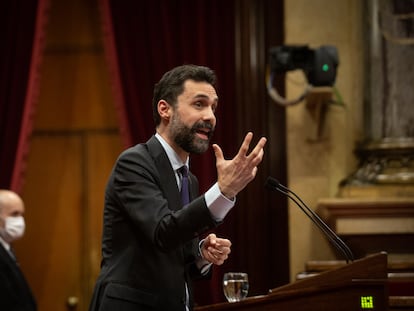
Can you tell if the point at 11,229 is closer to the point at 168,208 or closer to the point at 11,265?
the point at 11,265

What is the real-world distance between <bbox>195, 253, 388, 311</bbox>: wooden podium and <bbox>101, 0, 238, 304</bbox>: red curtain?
3.08 meters

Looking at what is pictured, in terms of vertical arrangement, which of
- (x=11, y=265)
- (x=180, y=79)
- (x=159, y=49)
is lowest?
(x=11, y=265)

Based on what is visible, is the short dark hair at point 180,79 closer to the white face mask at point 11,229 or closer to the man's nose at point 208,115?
the man's nose at point 208,115

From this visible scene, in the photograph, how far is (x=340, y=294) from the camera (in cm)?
227

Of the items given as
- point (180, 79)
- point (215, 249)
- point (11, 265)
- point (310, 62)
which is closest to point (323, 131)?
point (310, 62)

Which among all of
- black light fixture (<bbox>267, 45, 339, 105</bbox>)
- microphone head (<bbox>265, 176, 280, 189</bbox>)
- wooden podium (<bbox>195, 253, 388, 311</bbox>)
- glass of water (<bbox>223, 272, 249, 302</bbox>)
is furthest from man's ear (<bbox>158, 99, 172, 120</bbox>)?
black light fixture (<bbox>267, 45, 339, 105</bbox>)

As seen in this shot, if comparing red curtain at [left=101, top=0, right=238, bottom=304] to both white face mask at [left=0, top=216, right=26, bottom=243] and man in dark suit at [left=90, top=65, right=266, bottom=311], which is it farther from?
man in dark suit at [left=90, top=65, right=266, bottom=311]

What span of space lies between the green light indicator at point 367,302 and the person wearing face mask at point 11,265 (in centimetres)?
272

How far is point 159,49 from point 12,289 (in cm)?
185

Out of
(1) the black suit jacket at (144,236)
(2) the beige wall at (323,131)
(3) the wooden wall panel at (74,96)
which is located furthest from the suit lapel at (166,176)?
(3) the wooden wall panel at (74,96)

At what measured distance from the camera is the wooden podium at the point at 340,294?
227 centimetres

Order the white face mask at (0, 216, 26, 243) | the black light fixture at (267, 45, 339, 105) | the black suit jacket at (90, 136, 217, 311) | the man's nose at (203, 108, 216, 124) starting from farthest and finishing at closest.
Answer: the white face mask at (0, 216, 26, 243)
the black light fixture at (267, 45, 339, 105)
the man's nose at (203, 108, 216, 124)
the black suit jacket at (90, 136, 217, 311)

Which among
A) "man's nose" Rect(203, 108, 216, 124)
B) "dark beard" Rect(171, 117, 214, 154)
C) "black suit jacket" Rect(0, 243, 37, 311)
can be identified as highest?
"man's nose" Rect(203, 108, 216, 124)

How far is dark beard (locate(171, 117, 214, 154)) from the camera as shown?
2668 millimetres
